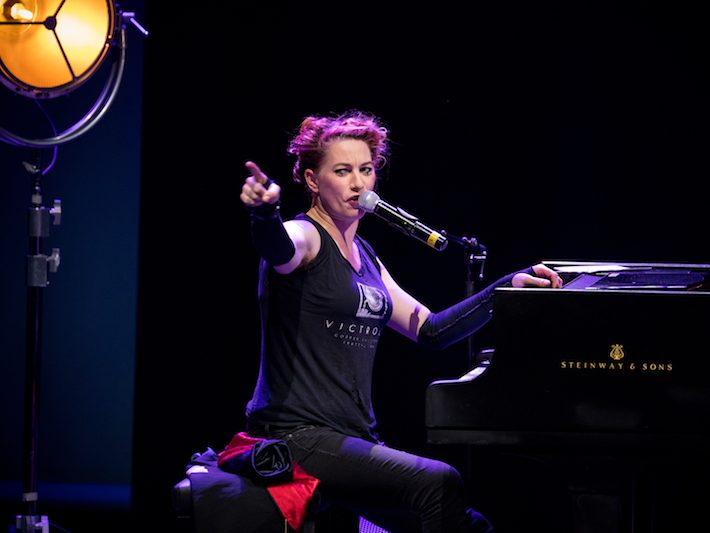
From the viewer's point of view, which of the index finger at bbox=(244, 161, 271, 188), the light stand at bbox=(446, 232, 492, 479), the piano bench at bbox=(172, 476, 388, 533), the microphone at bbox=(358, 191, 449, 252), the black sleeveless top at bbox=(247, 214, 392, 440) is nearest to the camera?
the index finger at bbox=(244, 161, 271, 188)

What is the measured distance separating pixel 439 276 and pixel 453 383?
5.14 feet

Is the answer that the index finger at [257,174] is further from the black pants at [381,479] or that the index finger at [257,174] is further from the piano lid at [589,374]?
the black pants at [381,479]

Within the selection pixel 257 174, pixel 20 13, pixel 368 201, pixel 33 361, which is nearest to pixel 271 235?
pixel 257 174

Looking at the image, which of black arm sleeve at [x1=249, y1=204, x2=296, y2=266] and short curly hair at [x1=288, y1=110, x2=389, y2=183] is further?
short curly hair at [x1=288, y1=110, x2=389, y2=183]

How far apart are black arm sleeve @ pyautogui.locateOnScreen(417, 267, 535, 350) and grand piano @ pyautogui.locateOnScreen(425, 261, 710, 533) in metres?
0.72

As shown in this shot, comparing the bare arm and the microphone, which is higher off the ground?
the microphone

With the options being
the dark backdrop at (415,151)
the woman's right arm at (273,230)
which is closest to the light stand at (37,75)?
the dark backdrop at (415,151)

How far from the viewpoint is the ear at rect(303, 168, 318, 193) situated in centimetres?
273

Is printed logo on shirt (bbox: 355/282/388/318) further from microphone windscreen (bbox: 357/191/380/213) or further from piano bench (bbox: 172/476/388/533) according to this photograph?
piano bench (bbox: 172/476/388/533)

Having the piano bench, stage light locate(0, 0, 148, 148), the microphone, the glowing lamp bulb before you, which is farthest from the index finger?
the glowing lamp bulb

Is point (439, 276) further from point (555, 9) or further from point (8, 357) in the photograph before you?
point (8, 357)

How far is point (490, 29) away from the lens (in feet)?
11.3

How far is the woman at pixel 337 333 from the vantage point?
2354 millimetres

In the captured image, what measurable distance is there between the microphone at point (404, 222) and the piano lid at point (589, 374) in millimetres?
447
